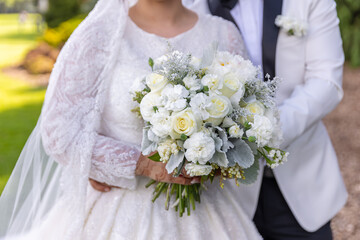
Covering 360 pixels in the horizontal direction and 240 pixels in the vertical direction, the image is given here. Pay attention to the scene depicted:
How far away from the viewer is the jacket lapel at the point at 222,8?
2943 millimetres

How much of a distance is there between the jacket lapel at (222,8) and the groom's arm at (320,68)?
1.58 ft

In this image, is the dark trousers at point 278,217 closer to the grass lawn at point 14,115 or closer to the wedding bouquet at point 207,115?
the wedding bouquet at point 207,115

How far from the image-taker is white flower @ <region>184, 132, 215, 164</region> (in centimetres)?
183

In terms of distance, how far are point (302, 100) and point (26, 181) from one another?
161 centimetres

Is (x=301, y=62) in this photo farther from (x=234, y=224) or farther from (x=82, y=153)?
(x=82, y=153)

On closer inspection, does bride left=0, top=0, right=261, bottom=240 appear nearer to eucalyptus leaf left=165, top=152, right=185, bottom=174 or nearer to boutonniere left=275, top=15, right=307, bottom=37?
eucalyptus leaf left=165, top=152, right=185, bottom=174

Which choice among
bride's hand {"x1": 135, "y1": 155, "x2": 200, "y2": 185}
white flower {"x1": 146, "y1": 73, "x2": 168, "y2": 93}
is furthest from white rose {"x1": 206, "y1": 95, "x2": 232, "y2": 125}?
bride's hand {"x1": 135, "y1": 155, "x2": 200, "y2": 185}

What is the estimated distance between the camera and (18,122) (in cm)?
848

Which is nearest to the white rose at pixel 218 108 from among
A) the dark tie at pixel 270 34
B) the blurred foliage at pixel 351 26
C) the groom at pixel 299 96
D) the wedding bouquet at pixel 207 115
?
the wedding bouquet at pixel 207 115

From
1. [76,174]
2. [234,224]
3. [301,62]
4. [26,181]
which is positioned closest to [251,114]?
[234,224]

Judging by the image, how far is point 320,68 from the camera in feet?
9.47

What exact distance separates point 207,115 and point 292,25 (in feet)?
3.86

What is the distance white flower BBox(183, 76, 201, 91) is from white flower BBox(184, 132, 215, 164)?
0.20m

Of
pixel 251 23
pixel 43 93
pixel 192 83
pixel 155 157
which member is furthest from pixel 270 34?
pixel 43 93
